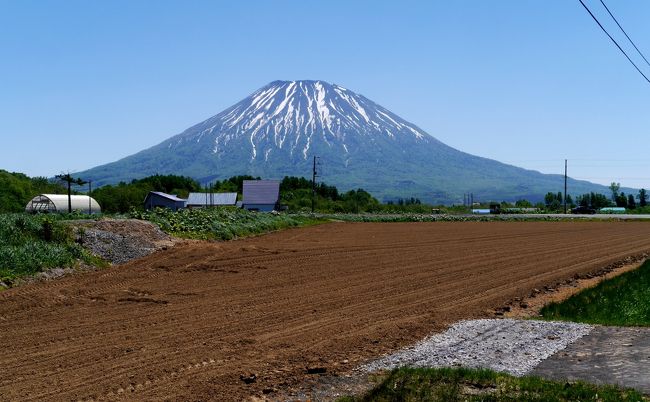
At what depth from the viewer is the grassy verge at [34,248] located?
17719mm

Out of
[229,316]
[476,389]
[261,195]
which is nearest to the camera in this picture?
[476,389]

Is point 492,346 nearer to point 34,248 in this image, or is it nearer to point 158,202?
point 34,248

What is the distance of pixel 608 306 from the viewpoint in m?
14.8

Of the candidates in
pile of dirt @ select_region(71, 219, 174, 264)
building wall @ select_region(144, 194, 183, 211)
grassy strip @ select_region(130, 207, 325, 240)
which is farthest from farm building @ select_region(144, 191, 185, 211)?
pile of dirt @ select_region(71, 219, 174, 264)

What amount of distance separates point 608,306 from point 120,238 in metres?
16.3

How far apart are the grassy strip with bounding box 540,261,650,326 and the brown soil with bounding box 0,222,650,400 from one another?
1522 millimetres

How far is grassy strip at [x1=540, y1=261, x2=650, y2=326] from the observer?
13406mm

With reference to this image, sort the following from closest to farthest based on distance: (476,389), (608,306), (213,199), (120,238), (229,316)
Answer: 1. (476,389)
2. (229,316)
3. (608,306)
4. (120,238)
5. (213,199)

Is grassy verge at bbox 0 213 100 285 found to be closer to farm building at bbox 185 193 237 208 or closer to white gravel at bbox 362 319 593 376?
white gravel at bbox 362 319 593 376

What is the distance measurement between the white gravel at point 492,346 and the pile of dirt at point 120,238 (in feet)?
44.8

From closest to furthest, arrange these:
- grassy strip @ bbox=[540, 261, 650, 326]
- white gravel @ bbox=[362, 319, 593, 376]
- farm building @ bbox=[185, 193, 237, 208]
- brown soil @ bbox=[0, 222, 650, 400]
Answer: brown soil @ bbox=[0, 222, 650, 400] → white gravel @ bbox=[362, 319, 593, 376] → grassy strip @ bbox=[540, 261, 650, 326] → farm building @ bbox=[185, 193, 237, 208]

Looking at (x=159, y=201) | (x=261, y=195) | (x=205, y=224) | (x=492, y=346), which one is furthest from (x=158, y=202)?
(x=492, y=346)

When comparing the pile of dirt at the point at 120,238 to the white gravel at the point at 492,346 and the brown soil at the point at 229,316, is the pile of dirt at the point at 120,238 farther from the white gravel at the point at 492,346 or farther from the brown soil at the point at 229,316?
the white gravel at the point at 492,346

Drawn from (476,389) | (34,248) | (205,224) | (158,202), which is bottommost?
(476,389)
